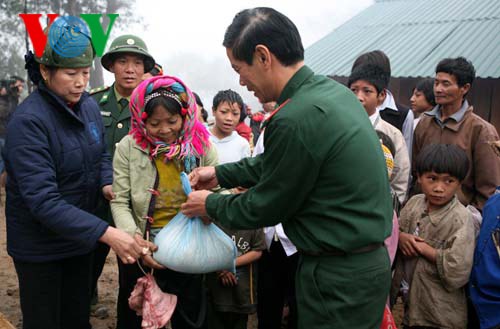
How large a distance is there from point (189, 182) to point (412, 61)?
27.1ft

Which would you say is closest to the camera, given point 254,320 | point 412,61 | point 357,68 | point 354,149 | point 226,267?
point 354,149

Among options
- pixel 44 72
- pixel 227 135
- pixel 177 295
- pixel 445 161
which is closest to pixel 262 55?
pixel 44 72

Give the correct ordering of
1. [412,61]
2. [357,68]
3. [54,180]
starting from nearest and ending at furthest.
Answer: [54,180] → [357,68] → [412,61]

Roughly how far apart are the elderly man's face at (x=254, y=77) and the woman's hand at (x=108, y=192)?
1.11 metres

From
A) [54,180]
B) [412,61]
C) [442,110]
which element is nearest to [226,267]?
[54,180]

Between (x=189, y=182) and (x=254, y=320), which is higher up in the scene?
(x=189, y=182)

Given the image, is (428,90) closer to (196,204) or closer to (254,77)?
(254,77)

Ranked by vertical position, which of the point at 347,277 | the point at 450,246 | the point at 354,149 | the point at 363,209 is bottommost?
the point at 450,246

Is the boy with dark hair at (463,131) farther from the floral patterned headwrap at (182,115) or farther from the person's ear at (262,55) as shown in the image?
the person's ear at (262,55)

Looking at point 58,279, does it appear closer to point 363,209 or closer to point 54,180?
point 54,180

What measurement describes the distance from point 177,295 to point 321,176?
1336 mm

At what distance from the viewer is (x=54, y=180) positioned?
7.69 feet

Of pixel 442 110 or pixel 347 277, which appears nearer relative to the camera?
pixel 347 277

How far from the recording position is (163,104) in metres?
2.57
